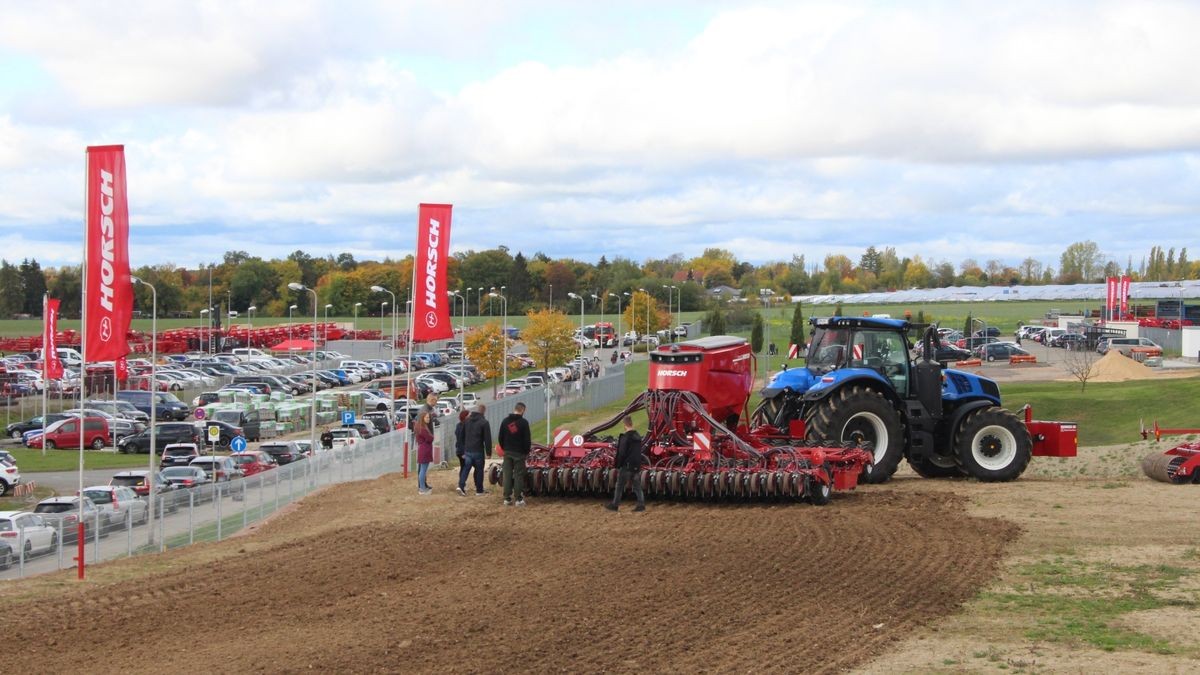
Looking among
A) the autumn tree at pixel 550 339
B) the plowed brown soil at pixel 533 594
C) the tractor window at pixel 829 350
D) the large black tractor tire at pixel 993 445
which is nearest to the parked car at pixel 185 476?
the plowed brown soil at pixel 533 594

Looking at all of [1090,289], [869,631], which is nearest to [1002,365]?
[869,631]

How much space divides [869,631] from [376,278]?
136 meters

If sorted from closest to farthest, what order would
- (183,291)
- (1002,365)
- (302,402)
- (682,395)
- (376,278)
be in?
(682,395) → (302,402) → (1002,365) → (376,278) → (183,291)

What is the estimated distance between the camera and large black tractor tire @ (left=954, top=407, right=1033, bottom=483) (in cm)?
2250

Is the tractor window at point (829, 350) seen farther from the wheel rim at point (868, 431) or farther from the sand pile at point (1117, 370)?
the sand pile at point (1117, 370)

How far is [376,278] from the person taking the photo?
144750mm

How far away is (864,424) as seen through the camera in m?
22.0

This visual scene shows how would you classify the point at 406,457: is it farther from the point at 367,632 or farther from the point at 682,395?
the point at 367,632

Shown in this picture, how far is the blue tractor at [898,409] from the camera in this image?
72.0 feet

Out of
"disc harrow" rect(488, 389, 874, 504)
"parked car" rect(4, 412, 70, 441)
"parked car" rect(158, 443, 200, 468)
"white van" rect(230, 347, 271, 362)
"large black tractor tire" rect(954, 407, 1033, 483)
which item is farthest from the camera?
"white van" rect(230, 347, 271, 362)

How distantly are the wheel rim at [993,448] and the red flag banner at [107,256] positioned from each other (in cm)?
1638

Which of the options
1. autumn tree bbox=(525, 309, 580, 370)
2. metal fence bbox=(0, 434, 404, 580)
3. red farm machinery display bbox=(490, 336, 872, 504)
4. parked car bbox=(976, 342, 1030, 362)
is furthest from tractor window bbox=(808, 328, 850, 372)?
parked car bbox=(976, 342, 1030, 362)

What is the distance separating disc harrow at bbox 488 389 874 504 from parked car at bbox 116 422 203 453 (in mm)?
32741

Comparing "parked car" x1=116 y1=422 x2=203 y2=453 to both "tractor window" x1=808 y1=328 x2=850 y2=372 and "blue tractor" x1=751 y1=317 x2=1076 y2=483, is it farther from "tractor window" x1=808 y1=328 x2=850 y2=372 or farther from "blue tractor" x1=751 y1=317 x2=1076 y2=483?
"tractor window" x1=808 y1=328 x2=850 y2=372
